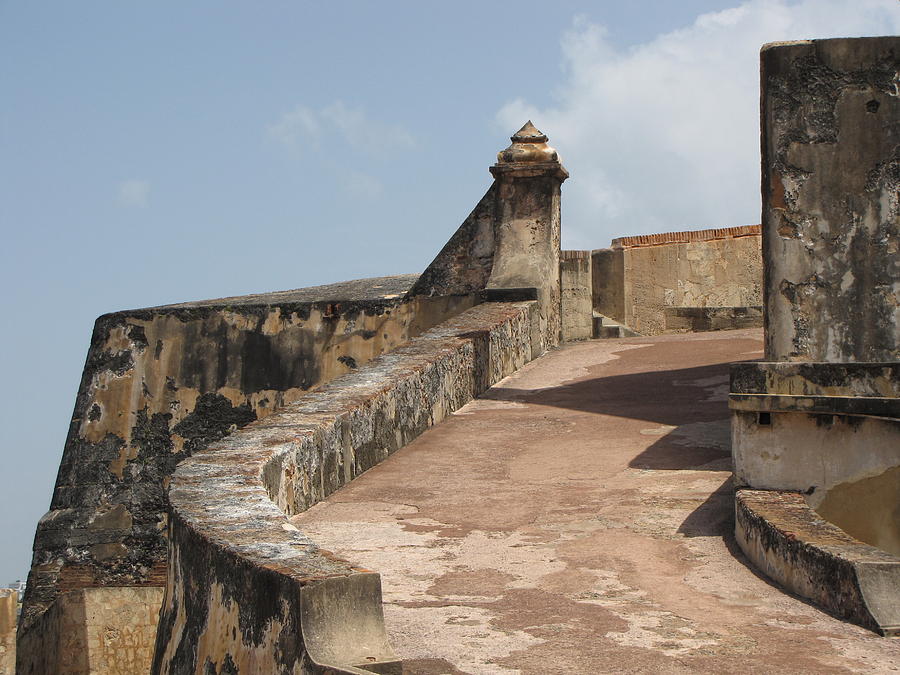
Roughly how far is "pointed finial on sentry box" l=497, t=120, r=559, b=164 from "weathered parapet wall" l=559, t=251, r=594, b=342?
390 cm

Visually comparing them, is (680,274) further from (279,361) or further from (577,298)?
(279,361)

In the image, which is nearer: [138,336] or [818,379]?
[818,379]

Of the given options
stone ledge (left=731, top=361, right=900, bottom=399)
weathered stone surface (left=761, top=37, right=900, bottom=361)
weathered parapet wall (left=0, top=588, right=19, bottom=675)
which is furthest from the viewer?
weathered parapet wall (left=0, top=588, right=19, bottom=675)

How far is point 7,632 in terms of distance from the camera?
902cm

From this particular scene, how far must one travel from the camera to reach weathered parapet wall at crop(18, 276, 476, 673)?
9953mm

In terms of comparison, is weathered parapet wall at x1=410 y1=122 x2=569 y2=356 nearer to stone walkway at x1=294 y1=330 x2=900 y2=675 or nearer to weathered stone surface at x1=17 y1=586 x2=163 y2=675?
stone walkway at x1=294 y1=330 x2=900 y2=675

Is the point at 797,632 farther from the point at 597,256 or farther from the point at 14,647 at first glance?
the point at 597,256

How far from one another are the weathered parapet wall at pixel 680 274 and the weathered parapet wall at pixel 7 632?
10183 mm

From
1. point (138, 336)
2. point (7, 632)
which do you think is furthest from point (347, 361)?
point (7, 632)

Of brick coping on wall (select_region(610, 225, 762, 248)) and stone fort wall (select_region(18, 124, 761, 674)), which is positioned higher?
brick coping on wall (select_region(610, 225, 762, 248))

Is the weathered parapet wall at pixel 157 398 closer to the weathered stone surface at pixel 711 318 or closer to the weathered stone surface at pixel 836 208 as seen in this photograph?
the weathered stone surface at pixel 836 208

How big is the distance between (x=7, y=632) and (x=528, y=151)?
5.53m

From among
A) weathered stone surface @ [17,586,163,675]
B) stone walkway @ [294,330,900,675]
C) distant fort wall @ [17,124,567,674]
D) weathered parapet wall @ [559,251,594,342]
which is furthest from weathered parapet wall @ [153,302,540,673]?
weathered parapet wall @ [559,251,594,342]

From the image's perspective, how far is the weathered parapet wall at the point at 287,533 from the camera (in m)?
3.20
